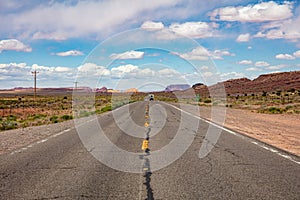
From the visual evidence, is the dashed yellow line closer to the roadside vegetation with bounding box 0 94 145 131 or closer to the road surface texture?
the road surface texture

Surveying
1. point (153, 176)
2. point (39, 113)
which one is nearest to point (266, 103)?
point (39, 113)

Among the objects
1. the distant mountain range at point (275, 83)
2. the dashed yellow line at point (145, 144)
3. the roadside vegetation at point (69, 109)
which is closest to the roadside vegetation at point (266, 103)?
the roadside vegetation at point (69, 109)

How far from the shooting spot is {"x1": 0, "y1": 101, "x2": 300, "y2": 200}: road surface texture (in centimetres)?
580

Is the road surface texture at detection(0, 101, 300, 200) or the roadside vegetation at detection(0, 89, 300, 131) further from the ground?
the road surface texture at detection(0, 101, 300, 200)

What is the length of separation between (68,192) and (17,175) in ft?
5.88

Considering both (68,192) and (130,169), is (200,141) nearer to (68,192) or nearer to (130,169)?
(130,169)

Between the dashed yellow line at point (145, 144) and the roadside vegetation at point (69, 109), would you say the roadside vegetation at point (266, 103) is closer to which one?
the roadside vegetation at point (69, 109)

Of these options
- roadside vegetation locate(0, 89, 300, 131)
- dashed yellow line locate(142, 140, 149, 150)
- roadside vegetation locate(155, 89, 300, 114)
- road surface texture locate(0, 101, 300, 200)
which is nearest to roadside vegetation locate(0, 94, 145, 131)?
roadside vegetation locate(0, 89, 300, 131)

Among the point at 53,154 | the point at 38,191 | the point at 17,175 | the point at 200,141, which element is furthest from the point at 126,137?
the point at 38,191

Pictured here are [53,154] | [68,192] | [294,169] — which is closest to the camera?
[68,192]

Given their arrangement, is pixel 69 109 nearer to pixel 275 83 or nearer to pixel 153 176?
pixel 153 176

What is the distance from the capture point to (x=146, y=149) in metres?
10.5

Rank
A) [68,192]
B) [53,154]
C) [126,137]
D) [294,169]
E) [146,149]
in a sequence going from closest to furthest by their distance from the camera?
[68,192] → [294,169] → [53,154] → [146,149] → [126,137]

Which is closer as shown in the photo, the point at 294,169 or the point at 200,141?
the point at 294,169
